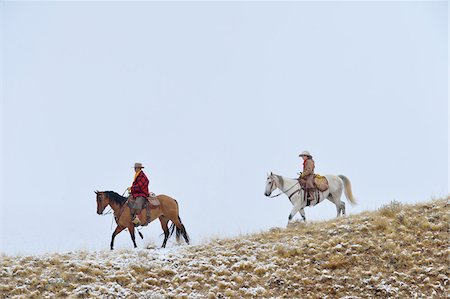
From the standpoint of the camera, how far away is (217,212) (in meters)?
89.1

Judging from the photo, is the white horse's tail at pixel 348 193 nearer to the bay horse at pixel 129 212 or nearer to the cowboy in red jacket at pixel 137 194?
the bay horse at pixel 129 212

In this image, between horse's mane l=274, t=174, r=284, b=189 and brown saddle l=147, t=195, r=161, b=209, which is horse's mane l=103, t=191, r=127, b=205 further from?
horse's mane l=274, t=174, r=284, b=189

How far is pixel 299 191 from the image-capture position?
2342 centimetres

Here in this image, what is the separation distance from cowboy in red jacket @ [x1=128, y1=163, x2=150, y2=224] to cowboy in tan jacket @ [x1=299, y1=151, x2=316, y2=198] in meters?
6.68

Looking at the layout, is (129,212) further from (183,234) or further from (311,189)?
(311,189)

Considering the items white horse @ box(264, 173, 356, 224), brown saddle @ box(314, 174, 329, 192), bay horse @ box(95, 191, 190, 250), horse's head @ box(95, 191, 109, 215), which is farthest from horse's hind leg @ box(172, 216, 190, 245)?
brown saddle @ box(314, 174, 329, 192)

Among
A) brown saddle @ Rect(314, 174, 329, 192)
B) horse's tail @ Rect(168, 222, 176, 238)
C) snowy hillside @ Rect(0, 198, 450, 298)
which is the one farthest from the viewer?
brown saddle @ Rect(314, 174, 329, 192)

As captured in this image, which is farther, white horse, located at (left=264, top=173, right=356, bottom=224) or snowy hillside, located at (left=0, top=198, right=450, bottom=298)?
white horse, located at (left=264, top=173, right=356, bottom=224)

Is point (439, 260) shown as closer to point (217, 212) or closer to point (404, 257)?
point (404, 257)

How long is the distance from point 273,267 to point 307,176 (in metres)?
7.30

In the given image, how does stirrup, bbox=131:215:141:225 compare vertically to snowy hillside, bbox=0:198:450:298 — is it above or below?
above

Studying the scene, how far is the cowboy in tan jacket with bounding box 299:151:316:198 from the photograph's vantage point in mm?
23438

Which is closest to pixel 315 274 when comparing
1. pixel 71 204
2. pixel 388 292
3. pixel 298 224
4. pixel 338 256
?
pixel 338 256

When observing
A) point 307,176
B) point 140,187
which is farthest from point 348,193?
point 140,187
